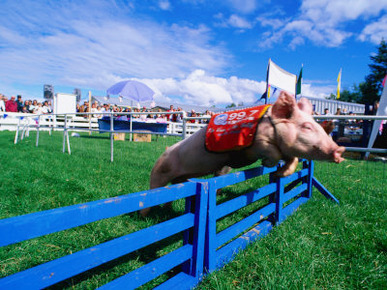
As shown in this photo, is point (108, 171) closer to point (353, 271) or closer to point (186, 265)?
point (186, 265)

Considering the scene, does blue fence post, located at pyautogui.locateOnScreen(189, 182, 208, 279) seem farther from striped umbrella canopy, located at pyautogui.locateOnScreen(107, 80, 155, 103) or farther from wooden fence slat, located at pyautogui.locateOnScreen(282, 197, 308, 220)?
striped umbrella canopy, located at pyautogui.locateOnScreen(107, 80, 155, 103)

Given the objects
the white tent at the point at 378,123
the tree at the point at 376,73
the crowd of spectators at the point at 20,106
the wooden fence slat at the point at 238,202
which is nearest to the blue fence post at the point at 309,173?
the wooden fence slat at the point at 238,202

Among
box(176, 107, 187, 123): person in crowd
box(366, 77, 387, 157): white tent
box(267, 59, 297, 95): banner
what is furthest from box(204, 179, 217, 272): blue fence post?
box(366, 77, 387, 157): white tent

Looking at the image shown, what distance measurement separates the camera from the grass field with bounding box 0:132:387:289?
1.93 m

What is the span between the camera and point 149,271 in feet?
4.90

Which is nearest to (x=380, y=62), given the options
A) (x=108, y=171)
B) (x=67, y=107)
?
(x=67, y=107)

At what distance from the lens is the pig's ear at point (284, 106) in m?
1.96

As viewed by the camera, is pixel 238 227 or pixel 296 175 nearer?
pixel 238 227

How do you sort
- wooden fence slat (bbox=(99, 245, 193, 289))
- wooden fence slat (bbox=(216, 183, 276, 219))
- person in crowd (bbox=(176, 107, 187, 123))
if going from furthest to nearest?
→ person in crowd (bbox=(176, 107, 187, 123))
wooden fence slat (bbox=(216, 183, 276, 219))
wooden fence slat (bbox=(99, 245, 193, 289))

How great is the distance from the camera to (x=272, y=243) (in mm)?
2422

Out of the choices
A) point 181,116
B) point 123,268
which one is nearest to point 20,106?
point 181,116

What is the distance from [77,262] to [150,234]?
0.42 meters

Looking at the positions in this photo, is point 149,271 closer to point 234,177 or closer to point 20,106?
point 234,177

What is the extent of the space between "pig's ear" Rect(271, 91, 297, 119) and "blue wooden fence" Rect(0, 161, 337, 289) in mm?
588
